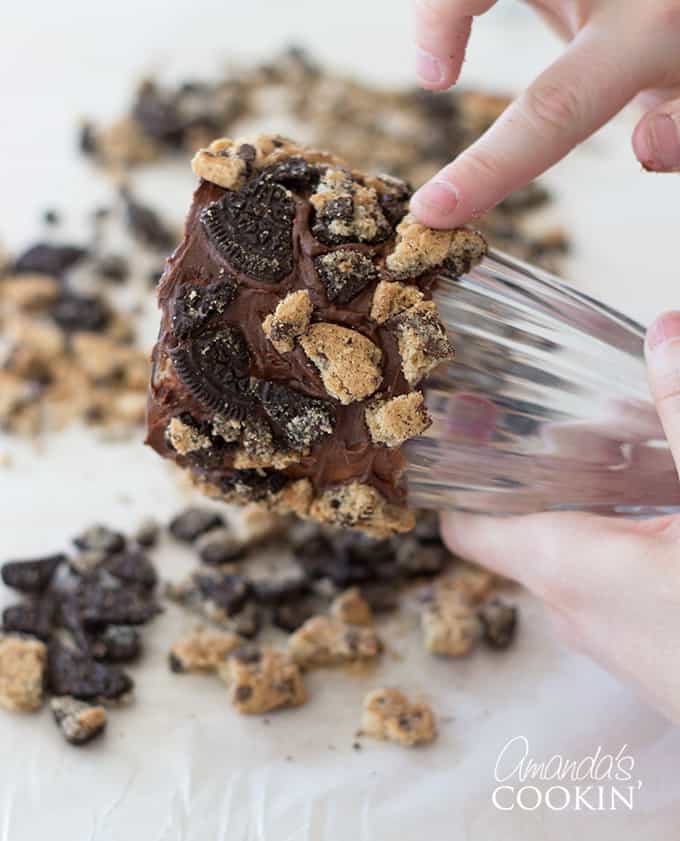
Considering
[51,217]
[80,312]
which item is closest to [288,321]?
[80,312]

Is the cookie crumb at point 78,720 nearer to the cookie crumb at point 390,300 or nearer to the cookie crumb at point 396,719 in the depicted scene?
the cookie crumb at point 396,719

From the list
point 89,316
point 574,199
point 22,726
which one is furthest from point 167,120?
point 22,726

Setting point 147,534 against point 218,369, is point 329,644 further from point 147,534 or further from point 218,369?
point 218,369

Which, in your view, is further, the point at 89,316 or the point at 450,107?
the point at 450,107

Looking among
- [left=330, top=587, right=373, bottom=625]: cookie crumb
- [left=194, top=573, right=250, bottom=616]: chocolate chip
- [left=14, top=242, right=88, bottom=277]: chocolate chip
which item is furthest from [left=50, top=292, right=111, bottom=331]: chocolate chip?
[left=330, top=587, right=373, bottom=625]: cookie crumb

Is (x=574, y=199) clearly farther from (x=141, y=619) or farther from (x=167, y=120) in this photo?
(x=141, y=619)

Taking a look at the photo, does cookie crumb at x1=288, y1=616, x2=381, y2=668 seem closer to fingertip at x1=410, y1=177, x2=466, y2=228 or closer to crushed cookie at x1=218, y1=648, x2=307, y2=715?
crushed cookie at x1=218, y1=648, x2=307, y2=715
